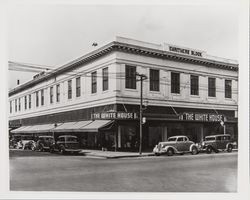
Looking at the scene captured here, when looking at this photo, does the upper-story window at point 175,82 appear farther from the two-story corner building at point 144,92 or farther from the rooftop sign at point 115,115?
the rooftop sign at point 115,115

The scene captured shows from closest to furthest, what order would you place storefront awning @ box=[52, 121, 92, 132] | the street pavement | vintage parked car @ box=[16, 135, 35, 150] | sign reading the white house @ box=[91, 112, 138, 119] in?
the street pavement < sign reading the white house @ box=[91, 112, 138, 119] < vintage parked car @ box=[16, 135, 35, 150] < storefront awning @ box=[52, 121, 92, 132]

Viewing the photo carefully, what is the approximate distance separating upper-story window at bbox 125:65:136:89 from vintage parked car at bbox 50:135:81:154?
2.04 metres

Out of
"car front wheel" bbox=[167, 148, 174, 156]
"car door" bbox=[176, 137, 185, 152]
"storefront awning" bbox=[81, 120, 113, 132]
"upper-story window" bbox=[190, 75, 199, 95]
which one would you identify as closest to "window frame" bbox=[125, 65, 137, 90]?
"storefront awning" bbox=[81, 120, 113, 132]

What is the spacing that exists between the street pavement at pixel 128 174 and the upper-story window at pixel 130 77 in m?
1.81

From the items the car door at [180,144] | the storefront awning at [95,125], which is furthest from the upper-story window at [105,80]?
the car door at [180,144]

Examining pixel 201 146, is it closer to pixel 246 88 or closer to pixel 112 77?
pixel 246 88

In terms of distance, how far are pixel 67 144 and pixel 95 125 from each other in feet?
2.92

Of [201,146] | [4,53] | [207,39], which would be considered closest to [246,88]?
[207,39]

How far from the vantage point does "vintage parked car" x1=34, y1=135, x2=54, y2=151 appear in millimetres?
10539

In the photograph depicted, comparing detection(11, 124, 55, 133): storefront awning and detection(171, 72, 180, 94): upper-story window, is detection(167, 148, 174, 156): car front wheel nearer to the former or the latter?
detection(171, 72, 180, 94): upper-story window

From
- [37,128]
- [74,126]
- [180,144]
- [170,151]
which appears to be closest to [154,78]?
[180,144]

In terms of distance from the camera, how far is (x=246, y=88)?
316 inches

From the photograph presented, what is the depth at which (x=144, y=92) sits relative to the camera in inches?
364

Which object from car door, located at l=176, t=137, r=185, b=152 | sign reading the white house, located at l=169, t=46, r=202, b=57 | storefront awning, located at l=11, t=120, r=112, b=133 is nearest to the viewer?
sign reading the white house, located at l=169, t=46, r=202, b=57
